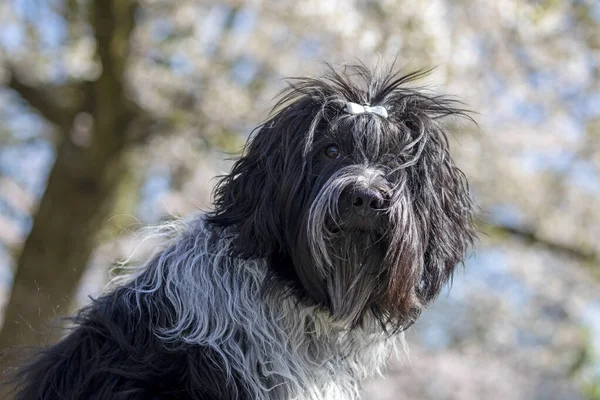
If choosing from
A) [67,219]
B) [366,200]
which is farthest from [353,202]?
[67,219]

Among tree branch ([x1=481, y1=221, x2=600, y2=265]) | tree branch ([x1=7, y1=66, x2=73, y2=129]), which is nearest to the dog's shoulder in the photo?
tree branch ([x1=7, y1=66, x2=73, y2=129])

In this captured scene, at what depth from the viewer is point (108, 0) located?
787 centimetres

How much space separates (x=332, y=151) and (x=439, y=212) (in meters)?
0.42

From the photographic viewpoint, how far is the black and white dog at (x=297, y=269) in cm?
283

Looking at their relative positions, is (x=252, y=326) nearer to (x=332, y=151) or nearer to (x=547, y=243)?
(x=332, y=151)

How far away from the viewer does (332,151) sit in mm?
2955

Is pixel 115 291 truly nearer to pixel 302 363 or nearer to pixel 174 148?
pixel 302 363

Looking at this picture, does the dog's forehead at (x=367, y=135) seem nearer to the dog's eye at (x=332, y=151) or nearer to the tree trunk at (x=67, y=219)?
the dog's eye at (x=332, y=151)

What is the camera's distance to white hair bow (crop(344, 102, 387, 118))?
2977 mm

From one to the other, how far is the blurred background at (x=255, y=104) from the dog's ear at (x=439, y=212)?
343cm

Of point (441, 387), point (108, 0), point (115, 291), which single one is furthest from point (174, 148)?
point (115, 291)

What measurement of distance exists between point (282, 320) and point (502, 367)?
33.1 feet

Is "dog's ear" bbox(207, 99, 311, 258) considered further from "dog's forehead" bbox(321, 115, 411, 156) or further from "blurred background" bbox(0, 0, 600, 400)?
"blurred background" bbox(0, 0, 600, 400)

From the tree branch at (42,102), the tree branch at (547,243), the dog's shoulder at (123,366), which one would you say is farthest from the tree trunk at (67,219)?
the dog's shoulder at (123,366)
